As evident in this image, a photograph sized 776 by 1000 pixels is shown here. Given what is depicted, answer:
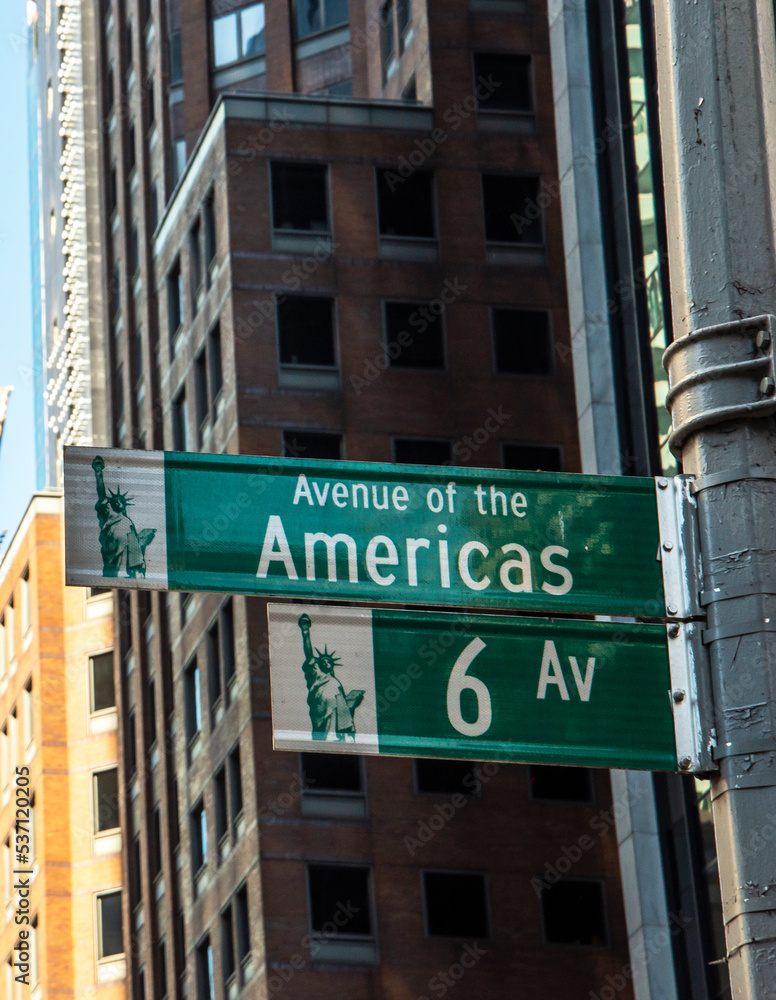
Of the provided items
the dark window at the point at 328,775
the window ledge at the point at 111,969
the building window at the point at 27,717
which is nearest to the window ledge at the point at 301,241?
the dark window at the point at 328,775

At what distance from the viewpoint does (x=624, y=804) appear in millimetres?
38688

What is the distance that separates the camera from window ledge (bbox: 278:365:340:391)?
45438mm

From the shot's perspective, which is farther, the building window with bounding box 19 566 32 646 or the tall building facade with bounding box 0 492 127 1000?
the building window with bounding box 19 566 32 646

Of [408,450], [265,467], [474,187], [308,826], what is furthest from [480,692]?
[474,187]

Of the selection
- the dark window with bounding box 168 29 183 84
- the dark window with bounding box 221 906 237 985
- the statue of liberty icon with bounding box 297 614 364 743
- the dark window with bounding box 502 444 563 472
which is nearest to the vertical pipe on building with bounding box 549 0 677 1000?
the dark window with bounding box 502 444 563 472

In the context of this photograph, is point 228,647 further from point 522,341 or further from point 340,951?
point 522,341

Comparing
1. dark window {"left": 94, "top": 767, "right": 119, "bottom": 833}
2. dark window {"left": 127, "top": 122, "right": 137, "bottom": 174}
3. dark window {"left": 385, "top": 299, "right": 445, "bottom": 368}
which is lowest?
dark window {"left": 94, "top": 767, "right": 119, "bottom": 833}

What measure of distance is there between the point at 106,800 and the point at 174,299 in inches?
636

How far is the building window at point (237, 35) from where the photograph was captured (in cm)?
6103

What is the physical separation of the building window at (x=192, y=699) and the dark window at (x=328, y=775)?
583cm

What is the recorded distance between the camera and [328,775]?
41.8m

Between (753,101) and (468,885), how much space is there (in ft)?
121

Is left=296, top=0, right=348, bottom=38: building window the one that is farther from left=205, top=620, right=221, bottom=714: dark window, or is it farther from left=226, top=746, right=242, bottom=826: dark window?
left=226, top=746, right=242, bottom=826: dark window

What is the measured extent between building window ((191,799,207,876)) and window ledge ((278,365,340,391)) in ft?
32.4
